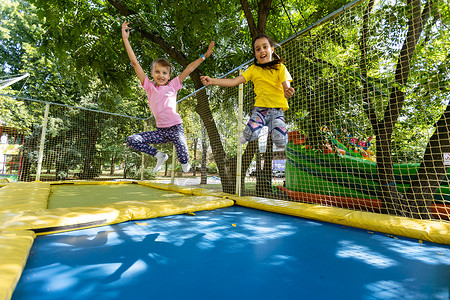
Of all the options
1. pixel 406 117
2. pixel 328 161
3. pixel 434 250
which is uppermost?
pixel 406 117

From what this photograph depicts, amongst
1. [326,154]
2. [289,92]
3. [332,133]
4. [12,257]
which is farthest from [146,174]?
[12,257]

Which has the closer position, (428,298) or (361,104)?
(428,298)

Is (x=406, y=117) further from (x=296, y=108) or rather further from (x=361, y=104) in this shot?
(x=296, y=108)

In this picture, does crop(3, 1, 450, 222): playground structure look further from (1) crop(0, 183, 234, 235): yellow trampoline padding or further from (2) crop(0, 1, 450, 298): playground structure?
(1) crop(0, 183, 234, 235): yellow trampoline padding

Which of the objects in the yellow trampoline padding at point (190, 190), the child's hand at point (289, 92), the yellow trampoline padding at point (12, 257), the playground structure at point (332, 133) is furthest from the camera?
the yellow trampoline padding at point (190, 190)

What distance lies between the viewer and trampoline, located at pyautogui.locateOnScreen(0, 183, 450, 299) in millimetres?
736

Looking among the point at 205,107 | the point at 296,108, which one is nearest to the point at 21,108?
the point at 205,107

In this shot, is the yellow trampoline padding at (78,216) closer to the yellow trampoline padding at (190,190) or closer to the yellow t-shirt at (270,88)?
the yellow trampoline padding at (190,190)

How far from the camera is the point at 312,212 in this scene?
1774 millimetres

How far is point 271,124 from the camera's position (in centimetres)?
206

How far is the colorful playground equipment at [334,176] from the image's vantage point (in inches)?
102

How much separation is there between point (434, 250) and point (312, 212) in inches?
29.4

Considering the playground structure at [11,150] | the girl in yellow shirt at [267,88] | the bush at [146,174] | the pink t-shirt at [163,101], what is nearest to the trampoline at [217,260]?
the girl in yellow shirt at [267,88]

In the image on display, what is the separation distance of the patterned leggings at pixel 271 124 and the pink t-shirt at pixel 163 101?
774mm
